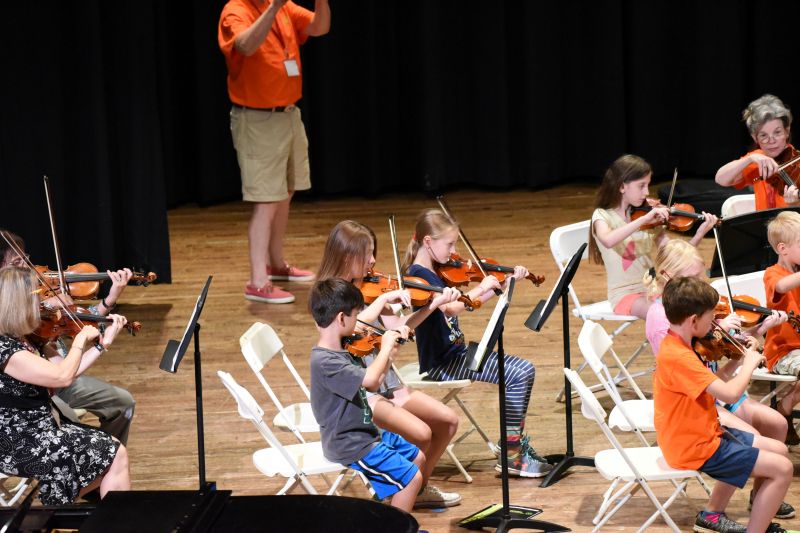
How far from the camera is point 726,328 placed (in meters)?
4.15

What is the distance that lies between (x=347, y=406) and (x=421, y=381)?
77 cm

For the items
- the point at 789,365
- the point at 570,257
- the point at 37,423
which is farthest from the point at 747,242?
the point at 37,423

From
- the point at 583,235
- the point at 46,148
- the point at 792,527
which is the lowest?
the point at 792,527

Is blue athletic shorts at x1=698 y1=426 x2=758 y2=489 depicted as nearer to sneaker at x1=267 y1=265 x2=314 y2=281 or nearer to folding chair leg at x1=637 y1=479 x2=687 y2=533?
folding chair leg at x1=637 y1=479 x2=687 y2=533

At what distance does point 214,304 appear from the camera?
706 centimetres

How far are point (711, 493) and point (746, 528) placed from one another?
0.68ft

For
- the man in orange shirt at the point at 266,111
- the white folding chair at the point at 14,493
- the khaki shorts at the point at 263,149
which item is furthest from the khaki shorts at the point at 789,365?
the khaki shorts at the point at 263,149

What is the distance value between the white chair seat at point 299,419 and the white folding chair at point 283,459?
0.19 meters

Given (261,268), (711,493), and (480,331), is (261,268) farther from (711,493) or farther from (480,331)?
(711,493)

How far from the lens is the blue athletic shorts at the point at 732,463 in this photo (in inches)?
152

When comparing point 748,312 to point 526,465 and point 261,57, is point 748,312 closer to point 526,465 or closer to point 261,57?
point 526,465

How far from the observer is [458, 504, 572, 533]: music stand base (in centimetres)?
409

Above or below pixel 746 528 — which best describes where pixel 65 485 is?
above

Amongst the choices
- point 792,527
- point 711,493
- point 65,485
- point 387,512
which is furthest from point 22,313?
point 792,527
